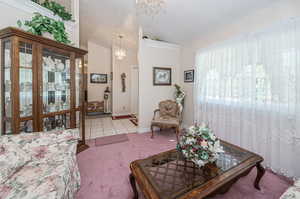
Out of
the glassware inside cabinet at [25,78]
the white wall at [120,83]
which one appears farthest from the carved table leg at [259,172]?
the white wall at [120,83]

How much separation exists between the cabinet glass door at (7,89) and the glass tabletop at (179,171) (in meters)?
1.86

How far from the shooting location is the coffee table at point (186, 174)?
37.9 inches

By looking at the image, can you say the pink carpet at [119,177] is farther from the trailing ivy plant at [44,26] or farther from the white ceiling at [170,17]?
the white ceiling at [170,17]

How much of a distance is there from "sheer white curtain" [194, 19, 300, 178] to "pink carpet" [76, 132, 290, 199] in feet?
1.41

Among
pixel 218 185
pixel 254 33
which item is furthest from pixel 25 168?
pixel 254 33

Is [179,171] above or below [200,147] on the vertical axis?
below

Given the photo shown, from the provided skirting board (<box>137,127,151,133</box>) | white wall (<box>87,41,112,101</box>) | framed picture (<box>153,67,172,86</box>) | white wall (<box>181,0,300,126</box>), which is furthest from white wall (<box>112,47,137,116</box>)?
white wall (<box>181,0,300,126</box>)

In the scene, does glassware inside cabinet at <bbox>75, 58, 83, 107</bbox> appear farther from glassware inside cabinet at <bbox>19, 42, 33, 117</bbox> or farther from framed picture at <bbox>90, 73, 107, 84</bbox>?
framed picture at <bbox>90, 73, 107, 84</bbox>

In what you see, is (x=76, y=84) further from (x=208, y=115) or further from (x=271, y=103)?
(x=271, y=103)

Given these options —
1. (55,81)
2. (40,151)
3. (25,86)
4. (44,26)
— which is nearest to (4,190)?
(40,151)

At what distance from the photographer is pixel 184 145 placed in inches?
50.1

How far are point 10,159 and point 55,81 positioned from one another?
4.36 feet

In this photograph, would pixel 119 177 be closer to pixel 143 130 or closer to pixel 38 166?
pixel 38 166

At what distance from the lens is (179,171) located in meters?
1.20
